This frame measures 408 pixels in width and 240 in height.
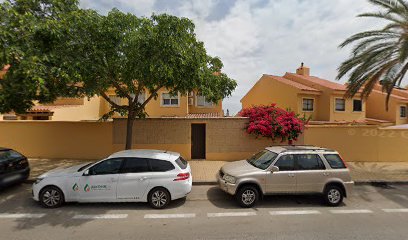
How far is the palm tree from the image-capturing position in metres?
10.0

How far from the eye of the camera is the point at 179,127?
12.5 meters

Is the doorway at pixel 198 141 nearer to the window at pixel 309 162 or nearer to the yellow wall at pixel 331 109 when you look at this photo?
the window at pixel 309 162

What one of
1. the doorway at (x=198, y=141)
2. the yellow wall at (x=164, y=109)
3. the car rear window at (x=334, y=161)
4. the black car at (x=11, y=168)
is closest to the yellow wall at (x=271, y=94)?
the yellow wall at (x=164, y=109)

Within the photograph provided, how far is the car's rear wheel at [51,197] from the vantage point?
6445 mm

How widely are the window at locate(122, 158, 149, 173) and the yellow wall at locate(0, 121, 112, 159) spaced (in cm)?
641

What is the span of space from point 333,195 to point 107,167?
661 cm

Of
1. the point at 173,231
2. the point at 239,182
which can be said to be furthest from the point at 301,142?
the point at 173,231

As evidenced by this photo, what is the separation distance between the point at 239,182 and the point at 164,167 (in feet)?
7.16

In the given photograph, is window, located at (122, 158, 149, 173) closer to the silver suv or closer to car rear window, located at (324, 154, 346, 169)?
the silver suv

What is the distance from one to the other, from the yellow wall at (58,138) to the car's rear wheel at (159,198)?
6959 mm

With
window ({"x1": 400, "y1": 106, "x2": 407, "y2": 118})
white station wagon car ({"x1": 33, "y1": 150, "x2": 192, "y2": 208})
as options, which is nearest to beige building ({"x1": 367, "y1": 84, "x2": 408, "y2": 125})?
window ({"x1": 400, "y1": 106, "x2": 407, "y2": 118})

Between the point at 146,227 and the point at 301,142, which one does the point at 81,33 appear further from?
the point at 301,142

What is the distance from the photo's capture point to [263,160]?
754 centimetres

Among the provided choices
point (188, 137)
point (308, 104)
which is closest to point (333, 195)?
point (188, 137)
